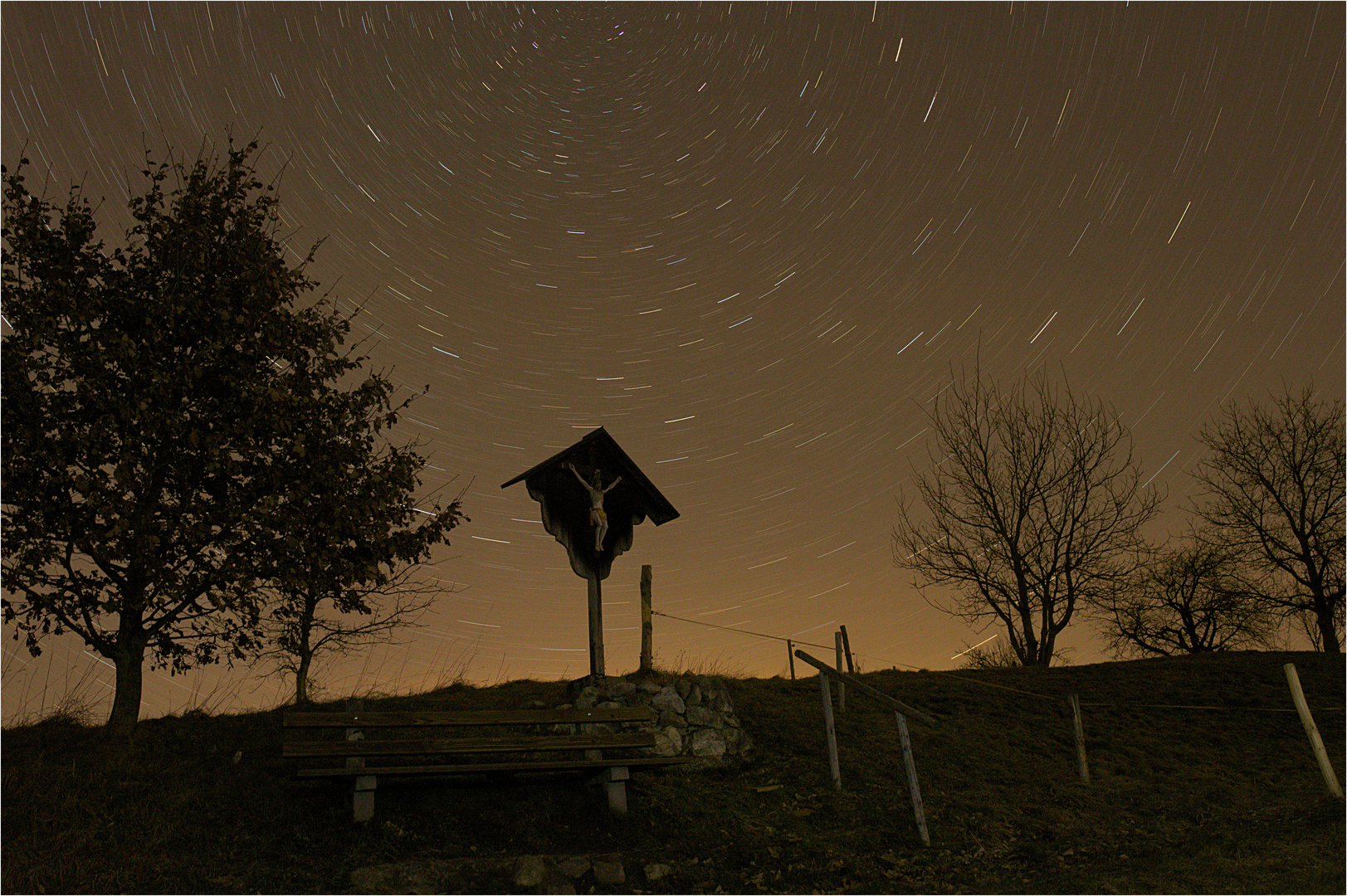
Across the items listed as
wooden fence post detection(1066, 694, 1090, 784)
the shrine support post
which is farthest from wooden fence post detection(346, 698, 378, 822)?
wooden fence post detection(1066, 694, 1090, 784)

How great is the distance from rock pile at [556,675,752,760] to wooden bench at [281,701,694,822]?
1067 mm

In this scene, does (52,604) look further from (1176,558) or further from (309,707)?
(1176,558)

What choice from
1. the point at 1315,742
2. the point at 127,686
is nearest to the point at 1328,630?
the point at 1315,742

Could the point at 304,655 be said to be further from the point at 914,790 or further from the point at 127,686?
the point at 914,790

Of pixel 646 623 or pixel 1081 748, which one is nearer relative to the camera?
pixel 1081 748

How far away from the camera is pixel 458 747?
8.17 meters

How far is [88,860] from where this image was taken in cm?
691

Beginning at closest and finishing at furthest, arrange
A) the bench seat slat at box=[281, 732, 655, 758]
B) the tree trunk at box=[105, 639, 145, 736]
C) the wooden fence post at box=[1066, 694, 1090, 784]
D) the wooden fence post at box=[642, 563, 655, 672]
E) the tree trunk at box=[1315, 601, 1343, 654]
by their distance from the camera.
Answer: the bench seat slat at box=[281, 732, 655, 758] → the tree trunk at box=[105, 639, 145, 736] → the wooden fence post at box=[1066, 694, 1090, 784] → the wooden fence post at box=[642, 563, 655, 672] → the tree trunk at box=[1315, 601, 1343, 654]

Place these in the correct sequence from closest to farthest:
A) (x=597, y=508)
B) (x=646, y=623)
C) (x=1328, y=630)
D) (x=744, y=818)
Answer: (x=744, y=818) < (x=597, y=508) < (x=646, y=623) < (x=1328, y=630)

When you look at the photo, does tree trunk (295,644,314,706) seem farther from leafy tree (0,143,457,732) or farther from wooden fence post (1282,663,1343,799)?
wooden fence post (1282,663,1343,799)

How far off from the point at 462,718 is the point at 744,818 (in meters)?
3.19

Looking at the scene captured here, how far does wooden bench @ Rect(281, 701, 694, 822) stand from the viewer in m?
7.73

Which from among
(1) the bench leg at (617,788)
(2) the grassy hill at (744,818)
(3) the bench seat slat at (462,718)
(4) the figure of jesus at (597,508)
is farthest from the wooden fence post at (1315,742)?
(4) the figure of jesus at (597,508)

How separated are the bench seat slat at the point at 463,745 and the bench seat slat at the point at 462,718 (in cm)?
20
